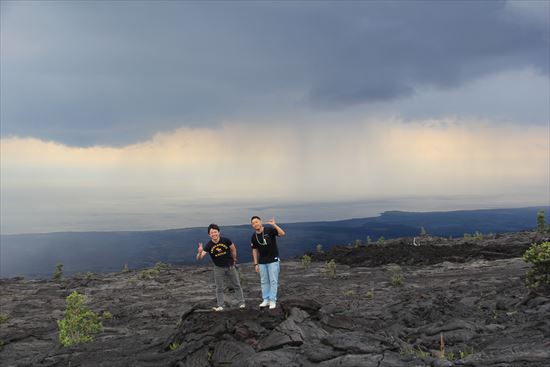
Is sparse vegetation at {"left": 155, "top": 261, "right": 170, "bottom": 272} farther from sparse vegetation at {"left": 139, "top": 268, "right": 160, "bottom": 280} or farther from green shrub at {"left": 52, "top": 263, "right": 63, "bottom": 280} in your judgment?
green shrub at {"left": 52, "top": 263, "right": 63, "bottom": 280}

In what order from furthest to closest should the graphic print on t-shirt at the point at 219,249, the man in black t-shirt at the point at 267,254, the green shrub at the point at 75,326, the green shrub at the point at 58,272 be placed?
1. the green shrub at the point at 58,272
2. the green shrub at the point at 75,326
3. the graphic print on t-shirt at the point at 219,249
4. the man in black t-shirt at the point at 267,254

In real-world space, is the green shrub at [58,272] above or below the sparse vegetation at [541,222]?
below

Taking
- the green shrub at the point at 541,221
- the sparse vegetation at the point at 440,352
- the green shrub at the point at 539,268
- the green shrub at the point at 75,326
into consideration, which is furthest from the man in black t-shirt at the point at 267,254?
the green shrub at the point at 541,221

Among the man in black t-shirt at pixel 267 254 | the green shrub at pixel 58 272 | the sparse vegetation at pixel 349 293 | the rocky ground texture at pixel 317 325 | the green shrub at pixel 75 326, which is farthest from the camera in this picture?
the green shrub at pixel 58 272

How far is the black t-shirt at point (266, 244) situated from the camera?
15.0 meters

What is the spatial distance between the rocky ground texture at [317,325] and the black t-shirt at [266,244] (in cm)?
178

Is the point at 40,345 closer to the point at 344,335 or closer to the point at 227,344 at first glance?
the point at 227,344

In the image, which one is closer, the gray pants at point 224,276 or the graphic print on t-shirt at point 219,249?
the graphic print on t-shirt at point 219,249

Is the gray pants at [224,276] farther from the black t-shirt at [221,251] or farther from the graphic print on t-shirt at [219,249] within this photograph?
the graphic print on t-shirt at [219,249]

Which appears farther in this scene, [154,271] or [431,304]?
[154,271]

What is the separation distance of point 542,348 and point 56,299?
130ft

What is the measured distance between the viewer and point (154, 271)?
53.0 meters

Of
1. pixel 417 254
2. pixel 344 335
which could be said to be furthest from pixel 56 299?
pixel 417 254

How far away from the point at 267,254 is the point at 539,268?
1330cm
